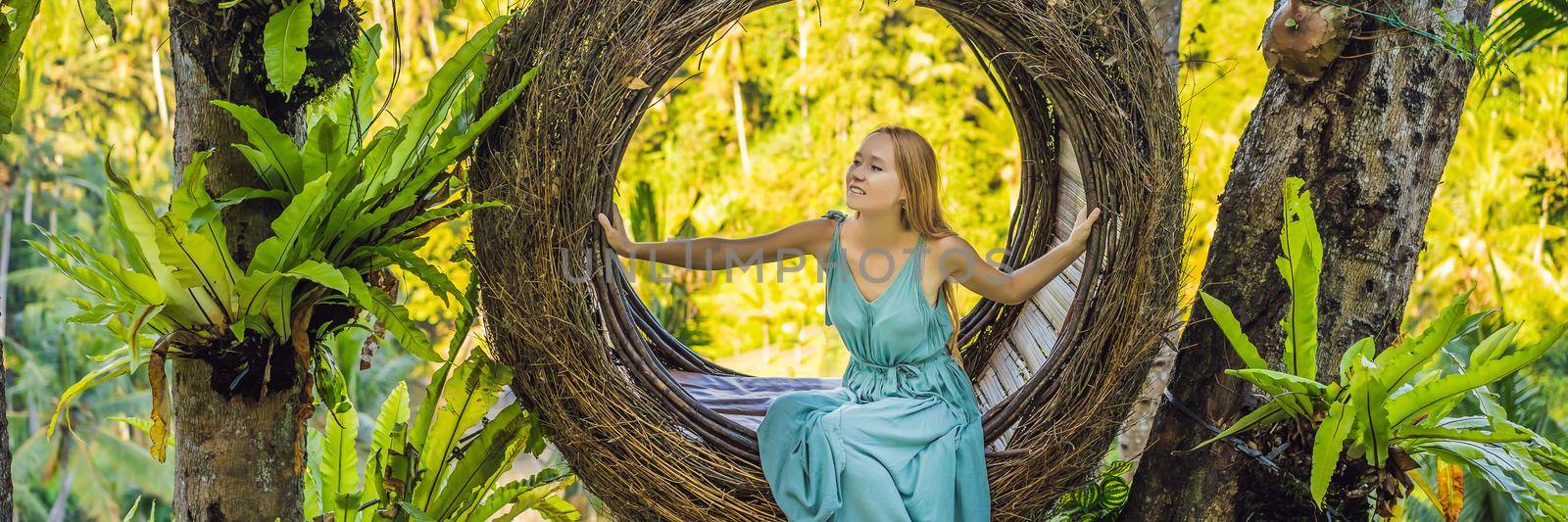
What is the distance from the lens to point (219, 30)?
6.61ft

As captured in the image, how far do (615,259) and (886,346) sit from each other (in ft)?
1.99

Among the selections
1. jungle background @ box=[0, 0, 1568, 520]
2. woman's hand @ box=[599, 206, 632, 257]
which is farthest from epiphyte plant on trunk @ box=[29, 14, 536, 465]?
jungle background @ box=[0, 0, 1568, 520]

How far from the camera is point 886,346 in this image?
2.47 metres

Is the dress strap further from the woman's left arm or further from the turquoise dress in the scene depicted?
the woman's left arm

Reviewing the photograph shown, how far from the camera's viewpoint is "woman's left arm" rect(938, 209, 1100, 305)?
2.41 meters

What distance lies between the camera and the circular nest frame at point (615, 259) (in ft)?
7.01

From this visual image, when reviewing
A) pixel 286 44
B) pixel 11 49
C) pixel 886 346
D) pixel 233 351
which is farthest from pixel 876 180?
pixel 11 49

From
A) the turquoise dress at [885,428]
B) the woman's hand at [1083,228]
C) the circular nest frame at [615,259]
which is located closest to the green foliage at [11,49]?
the circular nest frame at [615,259]

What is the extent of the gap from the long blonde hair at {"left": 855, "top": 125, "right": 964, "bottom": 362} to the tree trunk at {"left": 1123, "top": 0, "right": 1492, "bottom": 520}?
590 millimetres

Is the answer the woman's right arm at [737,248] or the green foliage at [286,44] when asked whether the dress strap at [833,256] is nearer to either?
the woman's right arm at [737,248]

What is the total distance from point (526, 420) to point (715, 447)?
0.40m

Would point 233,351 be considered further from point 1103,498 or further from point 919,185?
point 1103,498

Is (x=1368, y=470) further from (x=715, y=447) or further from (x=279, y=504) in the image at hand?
(x=279, y=504)

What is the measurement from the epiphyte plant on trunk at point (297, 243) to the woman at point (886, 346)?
0.38 meters
